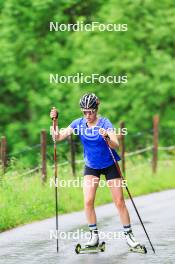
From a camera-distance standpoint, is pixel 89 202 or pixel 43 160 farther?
pixel 43 160

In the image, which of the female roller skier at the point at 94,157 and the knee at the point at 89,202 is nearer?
the female roller skier at the point at 94,157

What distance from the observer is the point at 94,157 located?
12609 mm

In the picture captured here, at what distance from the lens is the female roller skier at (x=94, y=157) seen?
12.4 metres

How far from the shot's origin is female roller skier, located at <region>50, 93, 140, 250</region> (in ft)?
40.7

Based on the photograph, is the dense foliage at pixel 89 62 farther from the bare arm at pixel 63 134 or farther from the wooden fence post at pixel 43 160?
the bare arm at pixel 63 134

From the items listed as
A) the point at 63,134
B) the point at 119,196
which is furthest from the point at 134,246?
the point at 63,134

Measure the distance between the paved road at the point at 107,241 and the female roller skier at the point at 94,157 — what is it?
0.42 metres

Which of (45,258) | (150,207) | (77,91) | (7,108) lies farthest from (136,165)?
(7,108)

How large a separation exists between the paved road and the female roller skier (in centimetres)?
42

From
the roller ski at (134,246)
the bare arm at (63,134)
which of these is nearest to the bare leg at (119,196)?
the roller ski at (134,246)

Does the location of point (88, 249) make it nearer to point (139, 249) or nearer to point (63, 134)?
point (139, 249)

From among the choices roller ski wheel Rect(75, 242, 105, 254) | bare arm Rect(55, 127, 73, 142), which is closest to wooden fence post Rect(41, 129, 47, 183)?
roller ski wheel Rect(75, 242, 105, 254)

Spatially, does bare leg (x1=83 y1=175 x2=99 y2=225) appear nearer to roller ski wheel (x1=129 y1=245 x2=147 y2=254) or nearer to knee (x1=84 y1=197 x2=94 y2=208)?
knee (x1=84 y1=197 x2=94 y2=208)

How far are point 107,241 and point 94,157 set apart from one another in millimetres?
1782
